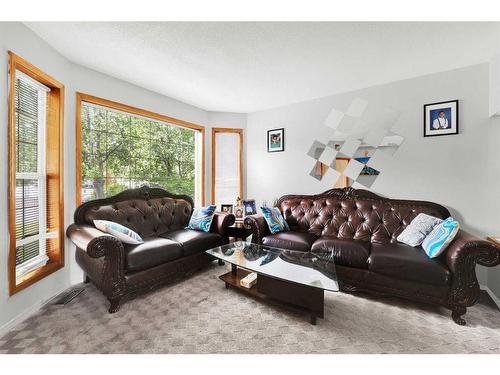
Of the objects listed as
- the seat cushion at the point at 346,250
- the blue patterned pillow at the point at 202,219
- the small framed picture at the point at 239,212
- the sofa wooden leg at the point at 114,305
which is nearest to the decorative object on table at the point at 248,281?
the seat cushion at the point at 346,250

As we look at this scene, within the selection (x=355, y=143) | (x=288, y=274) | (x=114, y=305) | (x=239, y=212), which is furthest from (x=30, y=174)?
(x=355, y=143)

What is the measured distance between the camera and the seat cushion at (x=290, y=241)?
2430 millimetres

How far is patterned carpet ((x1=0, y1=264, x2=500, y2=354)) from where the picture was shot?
4.71ft

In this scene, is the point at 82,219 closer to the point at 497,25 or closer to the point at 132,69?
the point at 132,69

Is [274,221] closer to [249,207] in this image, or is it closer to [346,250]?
[249,207]

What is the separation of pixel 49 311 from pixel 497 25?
4.48 m

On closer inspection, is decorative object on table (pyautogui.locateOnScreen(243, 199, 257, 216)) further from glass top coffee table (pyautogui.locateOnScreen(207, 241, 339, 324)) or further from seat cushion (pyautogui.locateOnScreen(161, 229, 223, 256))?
glass top coffee table (pyautogui.locateOnScreen(207, 241, 339, 324))

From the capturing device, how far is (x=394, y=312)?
6.04 feet

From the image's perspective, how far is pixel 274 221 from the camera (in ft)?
9.30

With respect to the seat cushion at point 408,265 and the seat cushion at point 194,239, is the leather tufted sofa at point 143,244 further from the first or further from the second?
the seat cushion at point 408,265

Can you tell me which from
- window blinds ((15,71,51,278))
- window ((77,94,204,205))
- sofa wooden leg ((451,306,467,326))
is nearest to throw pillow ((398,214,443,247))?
sofa wooden leg ((451,306,467,326))

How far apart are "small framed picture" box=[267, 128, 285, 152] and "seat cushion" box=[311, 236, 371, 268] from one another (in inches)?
73.8

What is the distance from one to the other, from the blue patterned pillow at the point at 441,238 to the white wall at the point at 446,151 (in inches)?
27.5

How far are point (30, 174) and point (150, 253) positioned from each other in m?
1.34
